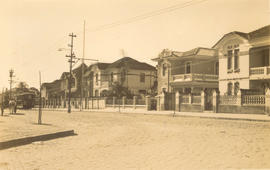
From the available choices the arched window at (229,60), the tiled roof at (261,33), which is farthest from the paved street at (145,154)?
the arched window at (229,60)

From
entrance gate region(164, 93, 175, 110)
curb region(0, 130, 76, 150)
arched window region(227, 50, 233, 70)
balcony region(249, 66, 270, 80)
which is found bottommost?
curb region(0, 130, 76, 150)

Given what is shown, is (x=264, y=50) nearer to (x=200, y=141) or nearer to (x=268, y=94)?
(x=268, y=94)

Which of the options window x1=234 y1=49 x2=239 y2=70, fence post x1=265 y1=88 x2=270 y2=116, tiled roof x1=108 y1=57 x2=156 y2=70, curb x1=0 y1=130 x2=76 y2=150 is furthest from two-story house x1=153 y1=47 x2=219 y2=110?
curb x1=0 y1=130 x2=76 y2=150

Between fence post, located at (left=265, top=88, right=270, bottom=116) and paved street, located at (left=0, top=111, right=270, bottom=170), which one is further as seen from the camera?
fence post, located at (left=265, top=88, right=270, bottom=116)

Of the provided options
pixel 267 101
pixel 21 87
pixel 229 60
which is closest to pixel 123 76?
pixel 229 60

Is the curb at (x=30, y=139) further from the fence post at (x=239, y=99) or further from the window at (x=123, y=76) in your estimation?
the window at (x=123, y=76)

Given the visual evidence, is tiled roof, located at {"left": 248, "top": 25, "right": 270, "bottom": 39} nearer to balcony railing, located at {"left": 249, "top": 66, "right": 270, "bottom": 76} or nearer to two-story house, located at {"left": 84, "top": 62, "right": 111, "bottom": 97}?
balcony railing, located at {"left": 249, "top": 66, "right": 270, "bottom": 76}

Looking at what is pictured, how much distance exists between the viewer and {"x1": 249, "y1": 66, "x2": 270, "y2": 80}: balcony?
26.5 meters

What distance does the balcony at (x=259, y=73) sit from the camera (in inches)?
1041

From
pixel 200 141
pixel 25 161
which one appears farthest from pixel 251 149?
pixel 25 161

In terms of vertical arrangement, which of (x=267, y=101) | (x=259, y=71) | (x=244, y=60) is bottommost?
(x=267, y=101)

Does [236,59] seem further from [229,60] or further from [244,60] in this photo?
[244,60]

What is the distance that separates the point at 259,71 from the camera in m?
27.4

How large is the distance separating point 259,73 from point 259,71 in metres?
0.17
